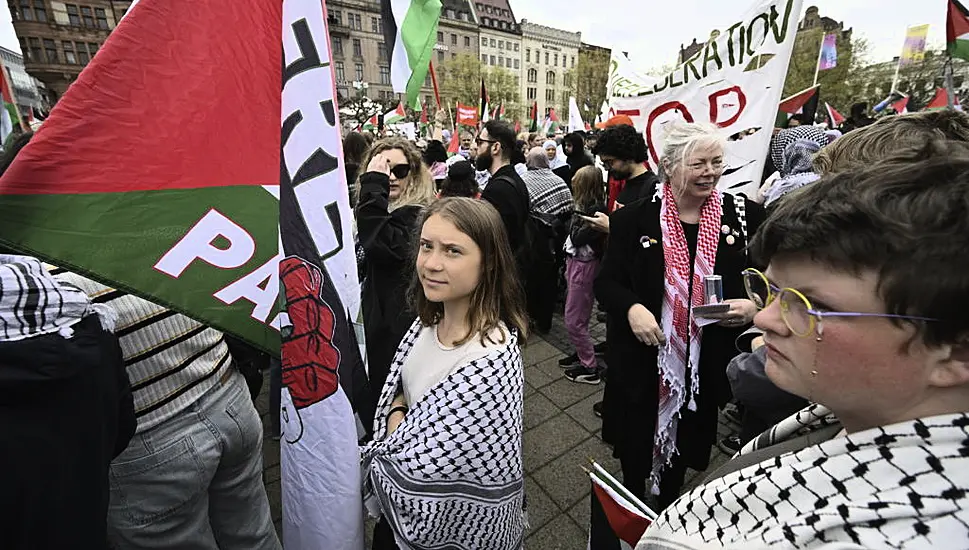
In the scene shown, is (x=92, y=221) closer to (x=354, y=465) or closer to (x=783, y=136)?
(x=354, y=465)

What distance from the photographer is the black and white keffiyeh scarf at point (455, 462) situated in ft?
4.80

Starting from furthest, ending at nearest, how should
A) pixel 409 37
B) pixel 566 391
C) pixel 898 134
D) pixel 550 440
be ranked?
pixel 566 391 < pixel 409 37 < pixel 550 440 < pixel 898 134

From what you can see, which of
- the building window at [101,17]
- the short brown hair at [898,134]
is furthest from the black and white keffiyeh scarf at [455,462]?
the building window at [101,17]

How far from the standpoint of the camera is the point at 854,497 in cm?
62

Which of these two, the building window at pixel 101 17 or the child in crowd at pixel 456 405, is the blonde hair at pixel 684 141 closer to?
the child in crowd at pixel 456 405

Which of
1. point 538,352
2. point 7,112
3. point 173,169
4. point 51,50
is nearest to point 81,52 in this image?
point 51,50

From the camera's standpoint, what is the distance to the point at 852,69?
3020 centimetres

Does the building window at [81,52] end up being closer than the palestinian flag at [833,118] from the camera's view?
No

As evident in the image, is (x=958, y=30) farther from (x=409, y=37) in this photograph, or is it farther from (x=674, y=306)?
(x=409, y=37)

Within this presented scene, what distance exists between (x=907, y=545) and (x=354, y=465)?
4.02ft

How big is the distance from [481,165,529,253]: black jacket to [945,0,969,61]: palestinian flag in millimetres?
4690

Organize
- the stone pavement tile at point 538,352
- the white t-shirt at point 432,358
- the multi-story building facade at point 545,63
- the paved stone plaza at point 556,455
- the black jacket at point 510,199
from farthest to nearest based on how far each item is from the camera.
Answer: the multi-story building facade at point 545,63 < the stone pavement tile at point 538,352 < the black jacket at point 510,199 < the paved stone plaza at point 556,455 < the white t-shirt at point 432,358

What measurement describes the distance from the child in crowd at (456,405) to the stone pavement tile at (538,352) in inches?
102

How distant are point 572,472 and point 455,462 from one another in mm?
1628
